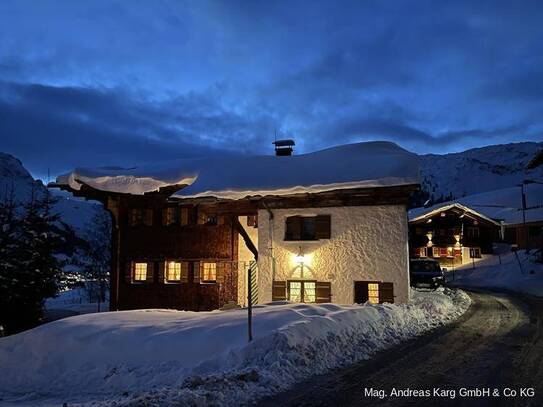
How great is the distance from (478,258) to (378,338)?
41.9 metres

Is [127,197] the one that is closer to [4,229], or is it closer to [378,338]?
[4,229]

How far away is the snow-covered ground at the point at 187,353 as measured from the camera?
23.9 feet

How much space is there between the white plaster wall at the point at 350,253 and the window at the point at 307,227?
19 cm

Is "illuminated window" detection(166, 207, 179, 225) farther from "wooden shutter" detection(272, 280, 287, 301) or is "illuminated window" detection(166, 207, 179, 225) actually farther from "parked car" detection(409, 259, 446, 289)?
"parked car" detection(409, 259, 446, 289)

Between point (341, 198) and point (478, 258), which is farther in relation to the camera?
point (478, 258)

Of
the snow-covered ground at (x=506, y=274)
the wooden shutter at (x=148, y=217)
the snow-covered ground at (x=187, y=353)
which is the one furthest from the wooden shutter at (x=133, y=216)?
the snow-covered ground at (x=506, y=274)

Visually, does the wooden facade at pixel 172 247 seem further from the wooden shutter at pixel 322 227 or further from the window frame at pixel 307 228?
the wooden shutter at pixel 322 227

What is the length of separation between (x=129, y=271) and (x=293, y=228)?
875 centimetres

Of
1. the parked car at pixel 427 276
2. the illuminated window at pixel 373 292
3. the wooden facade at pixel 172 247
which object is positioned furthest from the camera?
the parked car at pixel 427 276

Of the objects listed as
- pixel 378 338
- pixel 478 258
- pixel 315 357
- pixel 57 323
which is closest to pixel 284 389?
pixel 315 357

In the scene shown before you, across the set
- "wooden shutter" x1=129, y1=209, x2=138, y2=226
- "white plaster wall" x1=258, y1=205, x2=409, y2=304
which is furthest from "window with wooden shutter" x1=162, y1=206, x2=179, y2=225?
"white plaster wall" x1=258, y1=205, x2=409, y2=304

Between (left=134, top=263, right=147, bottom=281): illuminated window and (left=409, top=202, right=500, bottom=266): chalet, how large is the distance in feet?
116

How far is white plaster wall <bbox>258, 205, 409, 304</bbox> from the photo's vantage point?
1647 centimetres

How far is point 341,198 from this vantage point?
55.9ft
